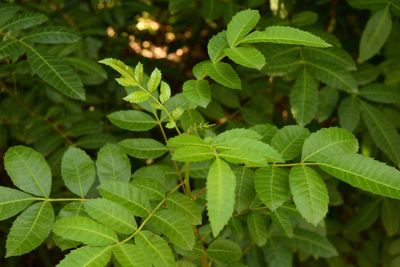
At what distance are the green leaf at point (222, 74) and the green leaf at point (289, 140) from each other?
6.2 inches

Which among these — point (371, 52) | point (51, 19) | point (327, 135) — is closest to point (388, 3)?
point (371, 52)

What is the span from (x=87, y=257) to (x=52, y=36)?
76 centimetres

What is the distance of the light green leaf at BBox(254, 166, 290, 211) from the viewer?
0.98 m

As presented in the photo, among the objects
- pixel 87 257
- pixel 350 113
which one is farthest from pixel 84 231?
pixel 350 113

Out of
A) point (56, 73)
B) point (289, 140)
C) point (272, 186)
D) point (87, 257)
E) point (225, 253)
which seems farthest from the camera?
point (56, 73)

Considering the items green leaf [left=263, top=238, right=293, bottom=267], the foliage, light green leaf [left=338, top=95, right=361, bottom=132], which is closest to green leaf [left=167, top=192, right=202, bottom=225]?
the foliage

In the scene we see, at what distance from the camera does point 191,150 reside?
875 mm

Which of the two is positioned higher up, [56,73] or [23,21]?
[23,21]

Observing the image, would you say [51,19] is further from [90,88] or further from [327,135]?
[327,135]

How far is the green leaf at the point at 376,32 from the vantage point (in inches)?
63.2

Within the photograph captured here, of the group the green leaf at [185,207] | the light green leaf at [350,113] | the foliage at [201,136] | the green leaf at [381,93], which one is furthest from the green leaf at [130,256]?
the green leaf at [381,93]

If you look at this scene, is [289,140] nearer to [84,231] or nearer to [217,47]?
[217,47]

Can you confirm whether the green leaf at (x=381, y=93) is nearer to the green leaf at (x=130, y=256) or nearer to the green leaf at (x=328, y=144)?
the green leaf at (x=328, y=144)

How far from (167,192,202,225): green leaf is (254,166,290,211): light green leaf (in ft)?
0.44
